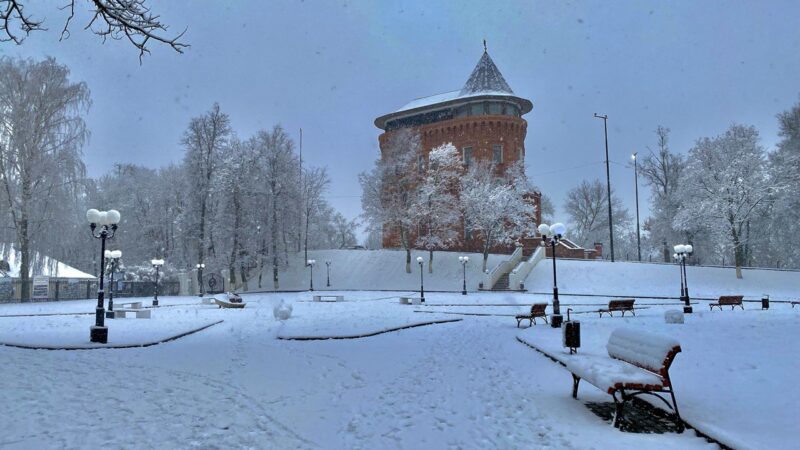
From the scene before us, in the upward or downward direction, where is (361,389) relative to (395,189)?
downward

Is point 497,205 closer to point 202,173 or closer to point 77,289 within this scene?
point 202,173

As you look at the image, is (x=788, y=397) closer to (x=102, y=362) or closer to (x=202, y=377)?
(x=202, y=377)

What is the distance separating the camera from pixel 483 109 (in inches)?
2183

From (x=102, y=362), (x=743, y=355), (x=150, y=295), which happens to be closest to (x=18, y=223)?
(x=150, y=295)

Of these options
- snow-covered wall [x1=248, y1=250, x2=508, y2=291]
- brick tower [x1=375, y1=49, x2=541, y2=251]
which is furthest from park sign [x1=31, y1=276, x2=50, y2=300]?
brick tower [x1=375, y1=49, x2=541, y2=251]

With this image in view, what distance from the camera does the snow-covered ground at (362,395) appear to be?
5500 mm

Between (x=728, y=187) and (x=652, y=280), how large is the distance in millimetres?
9264

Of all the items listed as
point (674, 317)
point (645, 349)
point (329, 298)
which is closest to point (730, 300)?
point (674, 317)

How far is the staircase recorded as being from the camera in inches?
1650

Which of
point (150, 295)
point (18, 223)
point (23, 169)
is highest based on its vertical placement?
point (23, 169)

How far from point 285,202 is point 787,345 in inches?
1587

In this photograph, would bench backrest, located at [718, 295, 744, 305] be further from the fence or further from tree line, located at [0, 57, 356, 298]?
the fence

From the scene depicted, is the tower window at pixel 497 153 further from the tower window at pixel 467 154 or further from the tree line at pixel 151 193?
the tree line at pixel 151 193

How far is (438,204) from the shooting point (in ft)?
154
